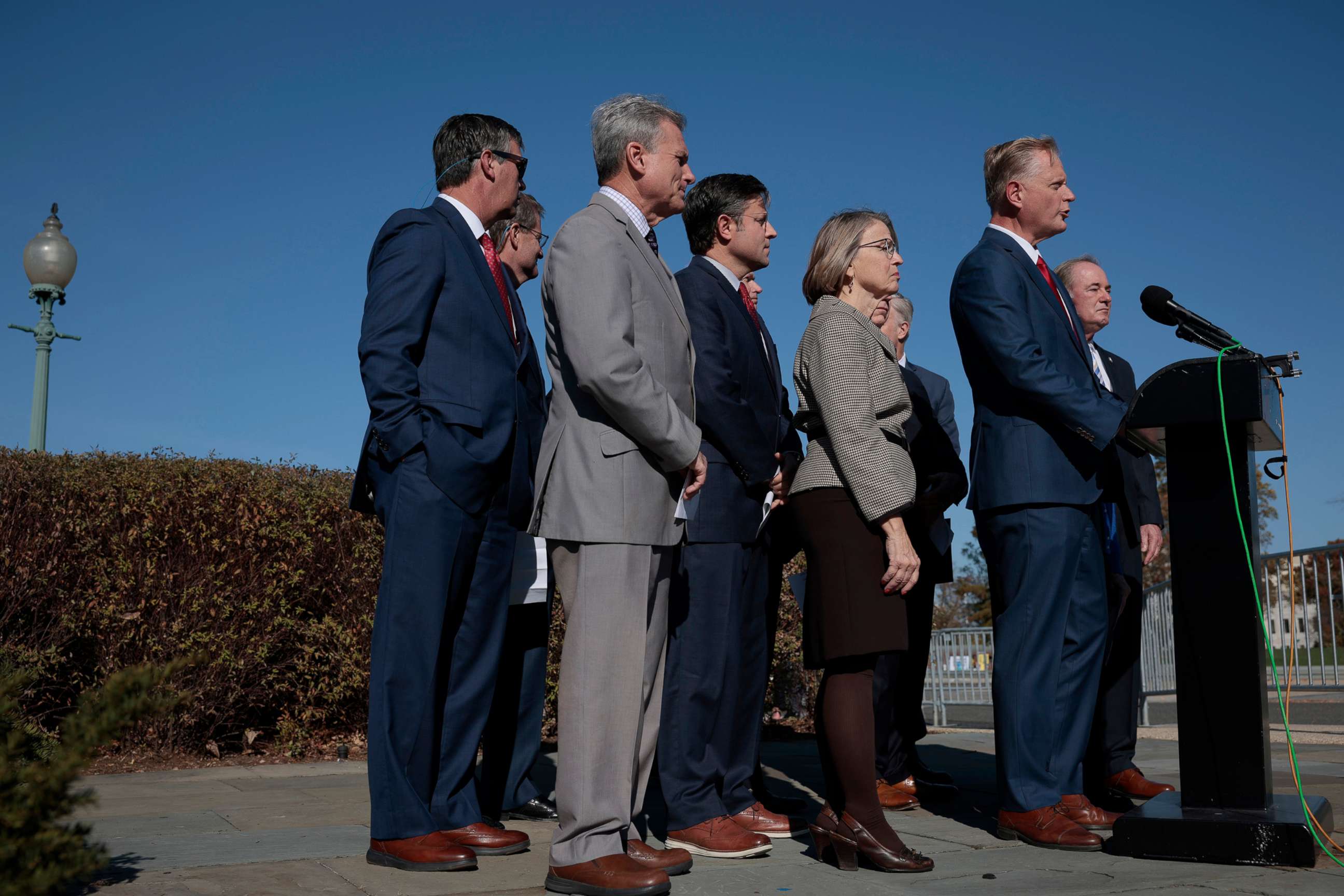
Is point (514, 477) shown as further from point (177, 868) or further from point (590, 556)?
point (177, 868)

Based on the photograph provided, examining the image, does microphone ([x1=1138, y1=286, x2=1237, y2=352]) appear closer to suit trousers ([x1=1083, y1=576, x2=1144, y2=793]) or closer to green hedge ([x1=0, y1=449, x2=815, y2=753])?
suit trousers ([x1=1083, y1=576, x2=1144, y2=793])

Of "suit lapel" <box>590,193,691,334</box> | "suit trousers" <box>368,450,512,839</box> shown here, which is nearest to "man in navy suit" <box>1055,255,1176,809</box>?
"suit lapel" <box>590,193,691,334</box>

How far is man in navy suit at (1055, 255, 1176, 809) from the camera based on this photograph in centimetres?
480

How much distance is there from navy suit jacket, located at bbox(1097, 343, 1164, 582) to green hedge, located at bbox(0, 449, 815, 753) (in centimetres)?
396

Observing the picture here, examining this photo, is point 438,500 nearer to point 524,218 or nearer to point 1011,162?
point 524,218

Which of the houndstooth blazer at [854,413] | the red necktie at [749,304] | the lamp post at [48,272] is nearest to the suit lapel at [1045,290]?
the houndstooth blazer at [854,413]

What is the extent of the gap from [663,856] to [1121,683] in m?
2.83

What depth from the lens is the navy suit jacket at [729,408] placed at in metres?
3.86

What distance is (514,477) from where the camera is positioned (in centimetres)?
365

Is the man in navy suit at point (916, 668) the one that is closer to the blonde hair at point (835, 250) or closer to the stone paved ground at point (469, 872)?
the stone paved ground at point (469, 872)

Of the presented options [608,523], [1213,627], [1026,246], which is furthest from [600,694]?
[1026,246]

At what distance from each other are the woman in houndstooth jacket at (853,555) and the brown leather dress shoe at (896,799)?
1.29m

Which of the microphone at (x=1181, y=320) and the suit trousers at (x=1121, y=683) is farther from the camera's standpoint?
the suit trousers at (x=1121, y=683)

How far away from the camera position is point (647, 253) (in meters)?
3.38
